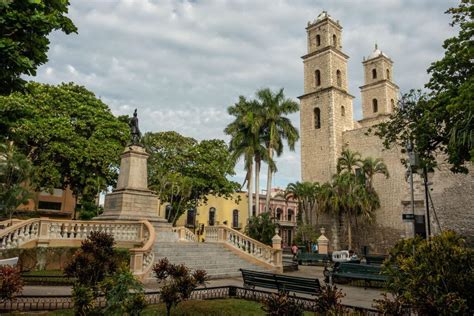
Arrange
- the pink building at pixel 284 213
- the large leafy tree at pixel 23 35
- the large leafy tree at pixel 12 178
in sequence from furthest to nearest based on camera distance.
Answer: the pink building at pixel 284 213
the large leafy tree at pixel 12 178
the large leafy tree at pixel 23 35

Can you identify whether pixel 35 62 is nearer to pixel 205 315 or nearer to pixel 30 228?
pixel 205 315

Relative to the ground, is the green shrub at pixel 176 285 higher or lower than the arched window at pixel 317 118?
lower

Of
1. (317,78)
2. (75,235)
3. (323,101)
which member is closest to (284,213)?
(323,101)

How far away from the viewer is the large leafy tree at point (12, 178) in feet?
74.8

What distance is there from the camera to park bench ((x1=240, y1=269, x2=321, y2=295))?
9219 mm

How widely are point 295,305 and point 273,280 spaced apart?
5.11m

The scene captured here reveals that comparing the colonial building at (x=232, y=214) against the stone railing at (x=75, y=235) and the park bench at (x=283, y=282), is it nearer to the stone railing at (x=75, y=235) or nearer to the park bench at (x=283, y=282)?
the stone railing at (x=75, y=235)

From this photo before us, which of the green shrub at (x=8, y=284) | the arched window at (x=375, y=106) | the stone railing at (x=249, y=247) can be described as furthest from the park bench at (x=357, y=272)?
the arched window at (x=375, y=106)

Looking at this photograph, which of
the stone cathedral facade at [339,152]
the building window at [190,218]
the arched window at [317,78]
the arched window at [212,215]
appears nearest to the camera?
the stone cathedral facade at [339,152]

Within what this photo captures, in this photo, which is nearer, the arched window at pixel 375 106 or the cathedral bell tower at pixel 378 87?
the cathedral bell tower at pixel 378 87

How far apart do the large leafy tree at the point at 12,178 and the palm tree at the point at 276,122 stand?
17.0m

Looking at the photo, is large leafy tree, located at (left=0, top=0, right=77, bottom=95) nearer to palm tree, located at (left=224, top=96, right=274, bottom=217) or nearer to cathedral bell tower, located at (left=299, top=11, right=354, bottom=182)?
palm tree, located at (left=224, top=96, right=274, bottom=217)

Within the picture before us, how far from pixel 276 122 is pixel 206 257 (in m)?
16.3

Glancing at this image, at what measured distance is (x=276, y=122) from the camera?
98.5ft
